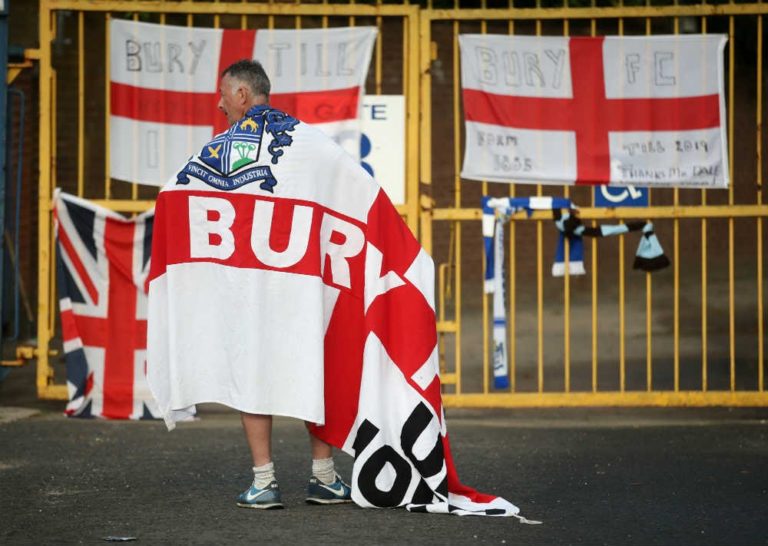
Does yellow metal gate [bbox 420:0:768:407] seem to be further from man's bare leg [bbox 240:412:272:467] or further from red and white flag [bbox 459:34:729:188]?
man's bare leg [bbox 240:412:272:467]

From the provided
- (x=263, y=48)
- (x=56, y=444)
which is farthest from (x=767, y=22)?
(x=56, y=444)

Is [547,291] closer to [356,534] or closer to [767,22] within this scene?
[767,22]

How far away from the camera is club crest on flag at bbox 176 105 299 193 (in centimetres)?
549

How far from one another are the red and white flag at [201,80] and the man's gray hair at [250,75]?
3.02m

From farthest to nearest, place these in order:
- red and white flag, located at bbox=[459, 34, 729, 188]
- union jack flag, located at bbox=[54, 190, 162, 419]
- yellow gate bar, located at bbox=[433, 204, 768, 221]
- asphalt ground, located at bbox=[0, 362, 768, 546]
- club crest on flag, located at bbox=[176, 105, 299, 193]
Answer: red and white flag, located at bbox=[459, 34, 729, 188] < yellow gate bar, located at bbox=[433, 204, 768, 221] < union jack flag, located at bbox=[54, 190, 162, 419] < club crest on flag, located at bbox=[176, 105, 299, 193] < asphalt ground, located at bbox=[0, 362, 768, 546]

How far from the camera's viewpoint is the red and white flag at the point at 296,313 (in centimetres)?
551

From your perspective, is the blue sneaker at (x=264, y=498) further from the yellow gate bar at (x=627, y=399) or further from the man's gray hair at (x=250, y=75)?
the yellow gate bar at (x=627, y=399)

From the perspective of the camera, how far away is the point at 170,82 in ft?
28.2

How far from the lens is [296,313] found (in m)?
5.53

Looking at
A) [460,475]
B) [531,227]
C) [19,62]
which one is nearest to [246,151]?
[460,475]

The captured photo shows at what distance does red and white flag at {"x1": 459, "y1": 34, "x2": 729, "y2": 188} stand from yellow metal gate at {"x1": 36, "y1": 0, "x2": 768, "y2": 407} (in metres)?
0.15

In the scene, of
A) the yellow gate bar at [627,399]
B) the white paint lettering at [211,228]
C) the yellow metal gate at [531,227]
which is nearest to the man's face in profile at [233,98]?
the white paint lettering at [211,228]

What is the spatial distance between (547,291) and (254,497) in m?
9.98

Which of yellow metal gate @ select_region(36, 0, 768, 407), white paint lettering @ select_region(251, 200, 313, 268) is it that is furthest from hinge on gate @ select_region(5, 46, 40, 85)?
white paint lettering @ select_region(251, 200, 313, 268)
